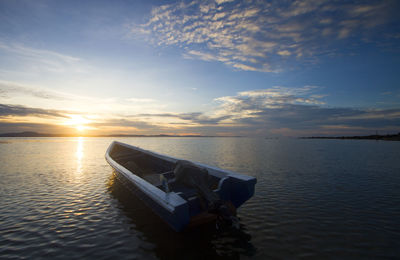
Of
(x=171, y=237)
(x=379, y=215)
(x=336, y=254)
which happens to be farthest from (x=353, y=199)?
(x=171, y=237)

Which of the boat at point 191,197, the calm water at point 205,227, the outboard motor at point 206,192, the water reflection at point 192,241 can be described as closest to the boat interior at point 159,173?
the boat at point 191,197

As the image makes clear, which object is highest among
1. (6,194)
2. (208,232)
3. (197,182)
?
(197,182)

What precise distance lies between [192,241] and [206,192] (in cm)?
154

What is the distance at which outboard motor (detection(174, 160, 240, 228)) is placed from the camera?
220 inches

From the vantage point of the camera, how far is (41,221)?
7426mm

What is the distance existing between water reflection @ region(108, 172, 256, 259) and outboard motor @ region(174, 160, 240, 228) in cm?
51

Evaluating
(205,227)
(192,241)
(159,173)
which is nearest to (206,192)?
(205,227)

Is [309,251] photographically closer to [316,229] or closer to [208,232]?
[316,229]

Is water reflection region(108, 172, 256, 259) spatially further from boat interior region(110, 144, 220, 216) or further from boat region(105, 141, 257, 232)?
boat interior region(110, 144, 220, 216)

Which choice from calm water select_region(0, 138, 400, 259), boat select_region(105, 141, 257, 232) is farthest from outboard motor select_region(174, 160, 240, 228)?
calm water select_region(0, 138, 400, 259)

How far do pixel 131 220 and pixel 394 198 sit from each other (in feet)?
43.8

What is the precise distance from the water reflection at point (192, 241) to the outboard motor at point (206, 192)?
1.68 ft

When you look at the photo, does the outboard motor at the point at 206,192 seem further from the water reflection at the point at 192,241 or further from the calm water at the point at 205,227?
the calm water at the point at 205,227

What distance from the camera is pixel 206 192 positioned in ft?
20.8
